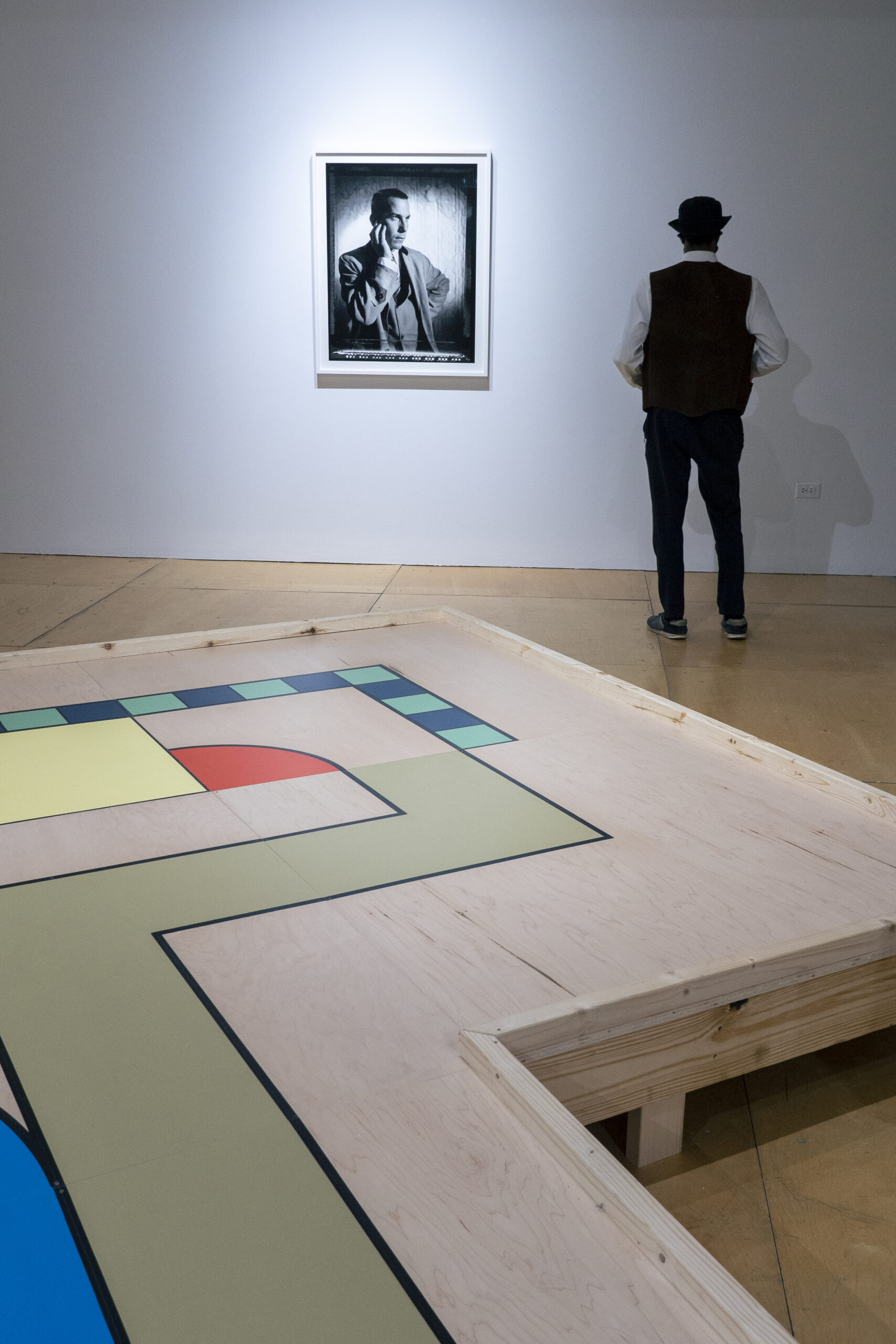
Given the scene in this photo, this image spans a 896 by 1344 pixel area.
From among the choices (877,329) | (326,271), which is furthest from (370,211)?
(877,329)

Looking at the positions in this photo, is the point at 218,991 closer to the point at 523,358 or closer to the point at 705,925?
the point at 705,925

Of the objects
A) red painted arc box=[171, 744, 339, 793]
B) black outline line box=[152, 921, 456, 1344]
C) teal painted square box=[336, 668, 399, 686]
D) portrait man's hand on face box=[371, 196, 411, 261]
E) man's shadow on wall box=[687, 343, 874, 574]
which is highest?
portrait man's hand on face box=[371, 196, 411, 261]

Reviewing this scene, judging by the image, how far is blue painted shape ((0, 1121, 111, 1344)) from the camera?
0.93m

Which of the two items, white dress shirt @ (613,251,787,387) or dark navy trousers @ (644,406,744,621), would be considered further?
dark navy trousers @ (644,406,744,621)

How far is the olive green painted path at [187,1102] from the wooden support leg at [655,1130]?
1.72 feet

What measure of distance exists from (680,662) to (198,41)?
377cm

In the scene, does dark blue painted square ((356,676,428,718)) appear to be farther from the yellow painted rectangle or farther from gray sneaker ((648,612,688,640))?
gray sneaker ((648,612,688,640))

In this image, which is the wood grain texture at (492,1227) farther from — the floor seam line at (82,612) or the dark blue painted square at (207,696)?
the floor seam line at (82,612)

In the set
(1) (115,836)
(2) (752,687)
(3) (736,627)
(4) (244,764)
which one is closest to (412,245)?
(3) (736,627)

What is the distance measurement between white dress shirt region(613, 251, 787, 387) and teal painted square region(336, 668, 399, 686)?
1.71 meters

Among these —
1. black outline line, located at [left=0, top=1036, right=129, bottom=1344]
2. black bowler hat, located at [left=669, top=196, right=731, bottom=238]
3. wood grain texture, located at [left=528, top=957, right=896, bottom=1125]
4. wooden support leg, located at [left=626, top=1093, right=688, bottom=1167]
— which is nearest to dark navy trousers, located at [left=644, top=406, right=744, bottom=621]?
black bowler hat, located at [left=669, top=196, right=731, bottom=238]

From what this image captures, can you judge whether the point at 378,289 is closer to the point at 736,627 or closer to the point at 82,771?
the point at 736,627

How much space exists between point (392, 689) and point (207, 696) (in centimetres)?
49

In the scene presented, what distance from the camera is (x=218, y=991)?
145 centimetres
